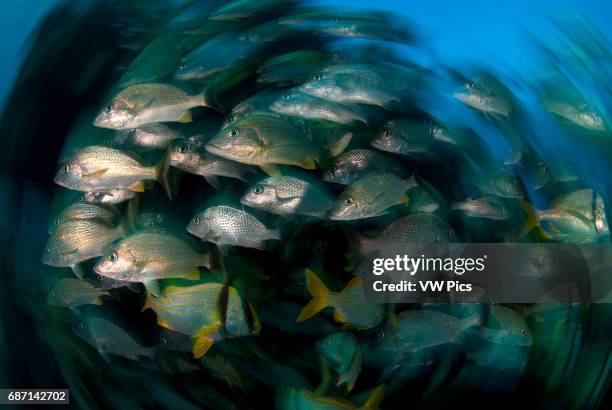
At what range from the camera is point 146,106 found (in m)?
2.62

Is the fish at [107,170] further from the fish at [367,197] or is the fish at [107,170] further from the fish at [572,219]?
the fish at [572,219]

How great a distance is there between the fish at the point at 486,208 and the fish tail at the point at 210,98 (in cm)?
136

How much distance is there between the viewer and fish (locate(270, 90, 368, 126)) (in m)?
2.79

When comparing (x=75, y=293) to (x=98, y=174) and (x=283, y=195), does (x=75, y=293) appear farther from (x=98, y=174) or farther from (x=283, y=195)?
(x=283, y=195)

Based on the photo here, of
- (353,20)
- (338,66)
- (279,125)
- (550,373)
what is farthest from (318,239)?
(550,373)

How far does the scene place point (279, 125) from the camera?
101 inches

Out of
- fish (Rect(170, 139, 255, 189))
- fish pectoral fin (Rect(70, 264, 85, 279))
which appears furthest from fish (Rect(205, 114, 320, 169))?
fish pectoral fin (Rect(70, 264, 85, 279))

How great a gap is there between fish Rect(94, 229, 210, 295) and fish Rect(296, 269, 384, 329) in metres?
0.58

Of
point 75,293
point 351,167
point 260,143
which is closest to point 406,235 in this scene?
point 351,167

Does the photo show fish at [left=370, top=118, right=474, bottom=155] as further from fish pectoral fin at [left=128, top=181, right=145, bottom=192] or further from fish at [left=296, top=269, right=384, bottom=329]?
fish pectoral fin at [left=128, top=181, right=145, bottom=192]

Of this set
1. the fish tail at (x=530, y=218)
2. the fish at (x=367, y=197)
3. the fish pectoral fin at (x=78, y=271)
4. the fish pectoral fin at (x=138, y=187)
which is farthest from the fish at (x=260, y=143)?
the fish tail at (x=530, y=218)

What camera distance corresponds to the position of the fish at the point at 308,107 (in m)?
2.79

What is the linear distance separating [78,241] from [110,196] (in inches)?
10.9

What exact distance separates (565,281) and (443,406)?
3.08 ft
